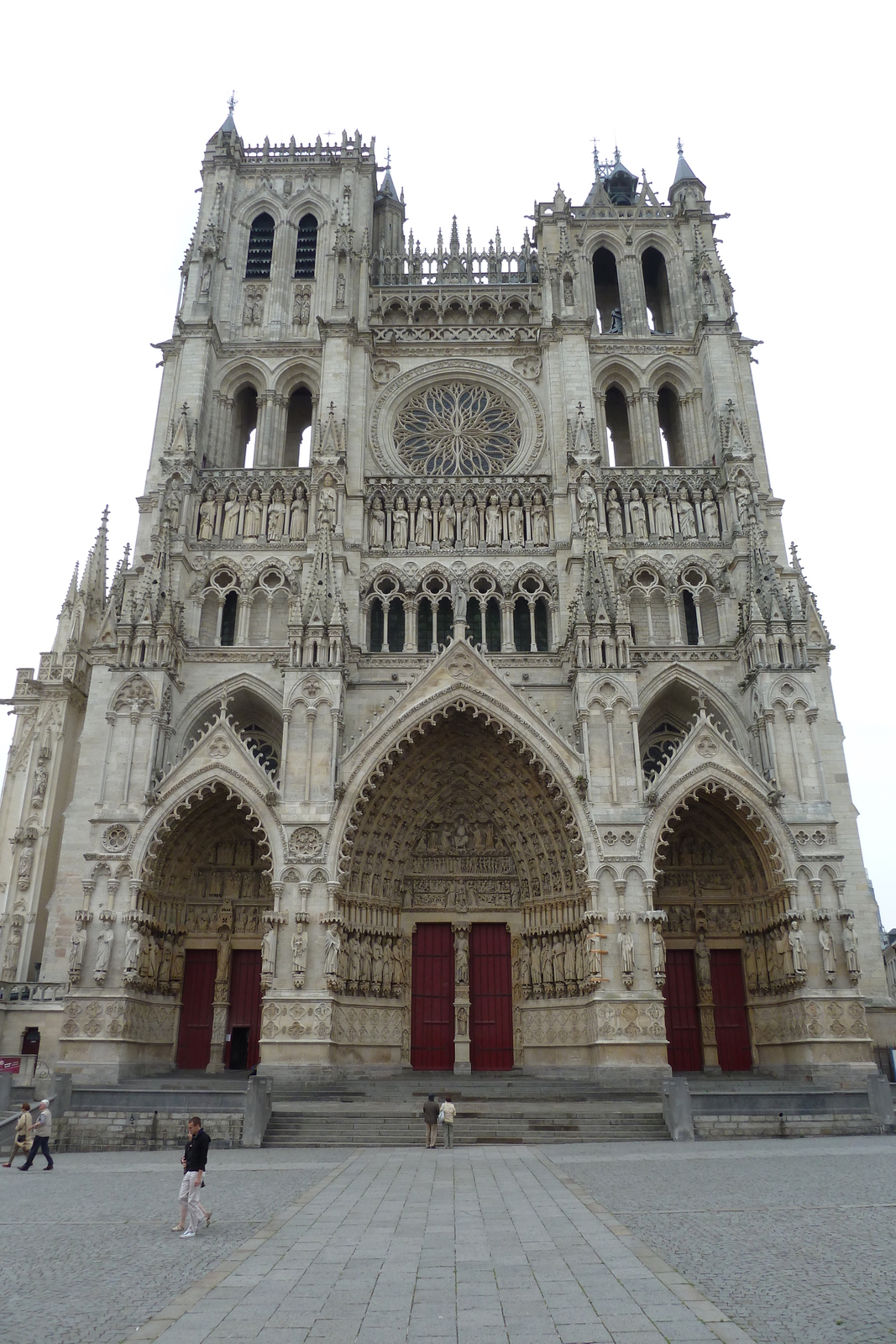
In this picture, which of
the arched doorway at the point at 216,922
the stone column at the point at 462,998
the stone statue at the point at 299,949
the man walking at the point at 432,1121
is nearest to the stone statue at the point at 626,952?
the stone column at the point at 462,998

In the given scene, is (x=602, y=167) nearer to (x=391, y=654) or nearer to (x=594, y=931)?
(x=391, y=654)

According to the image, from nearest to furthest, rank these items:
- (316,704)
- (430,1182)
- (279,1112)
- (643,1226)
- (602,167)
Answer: (643,1226)
(430,1182)
(279,1112)
(316,704)
(602,167)

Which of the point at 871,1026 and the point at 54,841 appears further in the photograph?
the point at 54,841

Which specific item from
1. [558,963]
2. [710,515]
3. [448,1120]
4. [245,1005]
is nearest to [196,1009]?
[245,1005]

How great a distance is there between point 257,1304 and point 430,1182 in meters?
6.64

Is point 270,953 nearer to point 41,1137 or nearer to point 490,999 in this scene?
point 490,999

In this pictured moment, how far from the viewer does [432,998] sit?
26.9 meters

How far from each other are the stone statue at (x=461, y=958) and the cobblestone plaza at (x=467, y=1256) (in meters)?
11.9

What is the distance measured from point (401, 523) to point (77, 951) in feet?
53.3

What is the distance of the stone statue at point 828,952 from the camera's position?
76.2 ft

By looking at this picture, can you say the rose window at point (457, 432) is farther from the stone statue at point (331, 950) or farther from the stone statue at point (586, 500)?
the stone statue at point (331, 950)

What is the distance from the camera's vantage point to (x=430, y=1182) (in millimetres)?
13164

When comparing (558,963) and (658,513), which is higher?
(658,513)

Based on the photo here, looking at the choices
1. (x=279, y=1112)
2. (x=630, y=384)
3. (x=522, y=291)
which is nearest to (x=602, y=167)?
(x=522, y=291)
